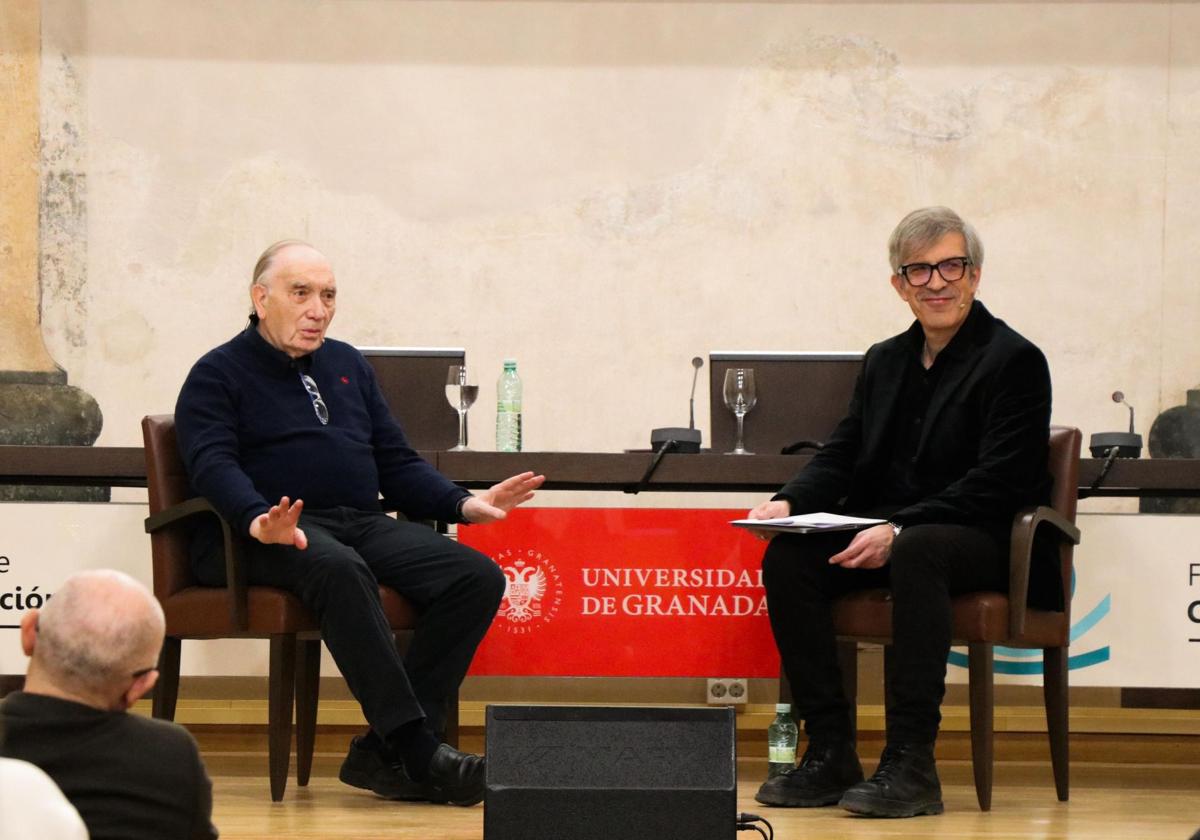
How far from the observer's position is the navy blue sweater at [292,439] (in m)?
3.27

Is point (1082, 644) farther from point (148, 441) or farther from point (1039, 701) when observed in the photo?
point (148, 441)

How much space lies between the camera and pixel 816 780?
321cm

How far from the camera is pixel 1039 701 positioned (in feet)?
15.3

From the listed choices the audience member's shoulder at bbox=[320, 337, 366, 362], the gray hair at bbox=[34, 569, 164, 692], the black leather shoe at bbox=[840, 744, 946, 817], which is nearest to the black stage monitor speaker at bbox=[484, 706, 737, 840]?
the black leather shoe at bbox=[840, 744, 946, 817]

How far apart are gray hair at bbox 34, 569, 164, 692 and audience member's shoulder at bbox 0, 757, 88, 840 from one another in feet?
0.86

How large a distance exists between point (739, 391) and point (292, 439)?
1.11 meters

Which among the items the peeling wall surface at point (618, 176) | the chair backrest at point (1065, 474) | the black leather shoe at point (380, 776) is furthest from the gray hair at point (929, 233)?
the peeling wall surface at point (618, 176)

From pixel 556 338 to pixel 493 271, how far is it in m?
0.32

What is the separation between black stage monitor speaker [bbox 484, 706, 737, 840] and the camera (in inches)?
94.7

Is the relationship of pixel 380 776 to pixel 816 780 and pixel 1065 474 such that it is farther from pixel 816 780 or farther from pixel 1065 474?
pixel 1065 474

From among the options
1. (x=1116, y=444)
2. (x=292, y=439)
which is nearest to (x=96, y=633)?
(x=292, y=439)

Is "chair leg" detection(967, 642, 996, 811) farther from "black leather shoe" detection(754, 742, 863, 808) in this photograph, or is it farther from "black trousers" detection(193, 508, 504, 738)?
"black trousers" detection(193, 508, 504, 738)

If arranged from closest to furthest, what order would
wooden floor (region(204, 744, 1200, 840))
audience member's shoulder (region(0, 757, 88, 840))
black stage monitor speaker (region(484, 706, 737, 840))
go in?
audience member's shoulder (region(0, 757, 88, 840)), black stage monitor speaker (region(484, 706, 737, 840)), wooden floor (region(204, 744, 1200, 840))

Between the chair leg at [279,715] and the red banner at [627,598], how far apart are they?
0.69 meters
